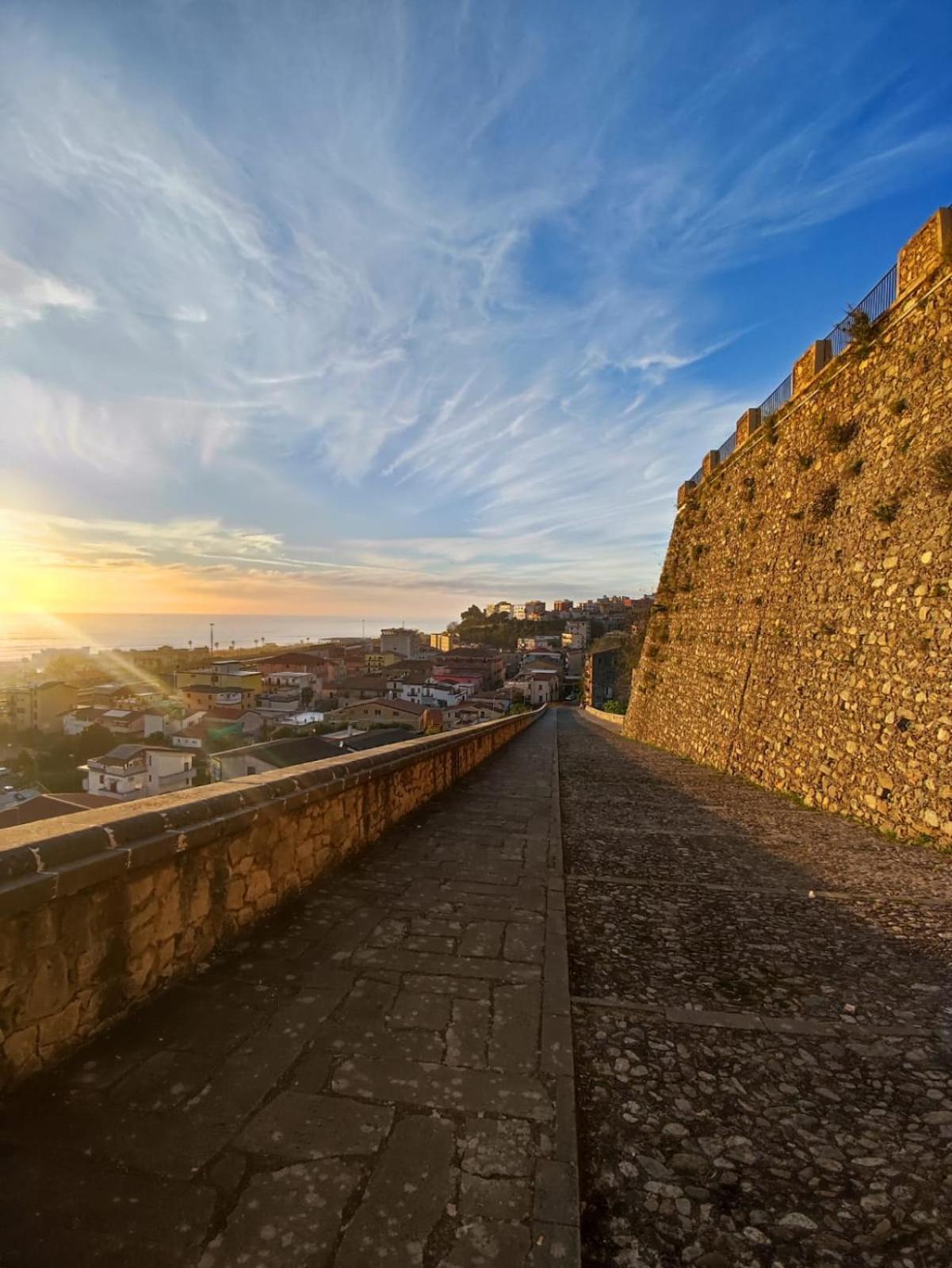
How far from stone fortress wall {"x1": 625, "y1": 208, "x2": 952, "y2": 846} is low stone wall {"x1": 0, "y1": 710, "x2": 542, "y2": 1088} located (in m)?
6.44

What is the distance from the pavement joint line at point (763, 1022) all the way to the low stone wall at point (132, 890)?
2076 mm

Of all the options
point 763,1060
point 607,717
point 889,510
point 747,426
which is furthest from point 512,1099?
point 607,717

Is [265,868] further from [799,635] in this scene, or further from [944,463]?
[799,635]

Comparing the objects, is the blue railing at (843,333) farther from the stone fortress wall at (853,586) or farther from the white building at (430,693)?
the white building at (430,693)

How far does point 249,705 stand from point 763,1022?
71721 millimetres

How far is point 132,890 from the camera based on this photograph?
2.70m

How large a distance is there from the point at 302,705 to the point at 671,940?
73.2 m

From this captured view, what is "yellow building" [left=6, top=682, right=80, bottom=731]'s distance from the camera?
6588cm

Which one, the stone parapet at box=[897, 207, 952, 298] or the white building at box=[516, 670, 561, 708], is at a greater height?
the stone parapet at box=[897, 207, 952, 298]

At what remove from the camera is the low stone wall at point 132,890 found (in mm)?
2215

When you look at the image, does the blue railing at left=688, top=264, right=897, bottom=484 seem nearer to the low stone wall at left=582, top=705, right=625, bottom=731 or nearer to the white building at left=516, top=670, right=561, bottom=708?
the low stone wall at left=582, top=705, right=625, bottom=731

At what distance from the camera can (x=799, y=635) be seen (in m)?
9.90

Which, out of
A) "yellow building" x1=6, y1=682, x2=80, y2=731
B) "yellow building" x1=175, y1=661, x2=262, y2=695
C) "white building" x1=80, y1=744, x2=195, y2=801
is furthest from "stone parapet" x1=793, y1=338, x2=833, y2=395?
"yellow building" x1=6, y1=682, x2=80, y2=731

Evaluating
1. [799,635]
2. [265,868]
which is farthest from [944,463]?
[265,868]
